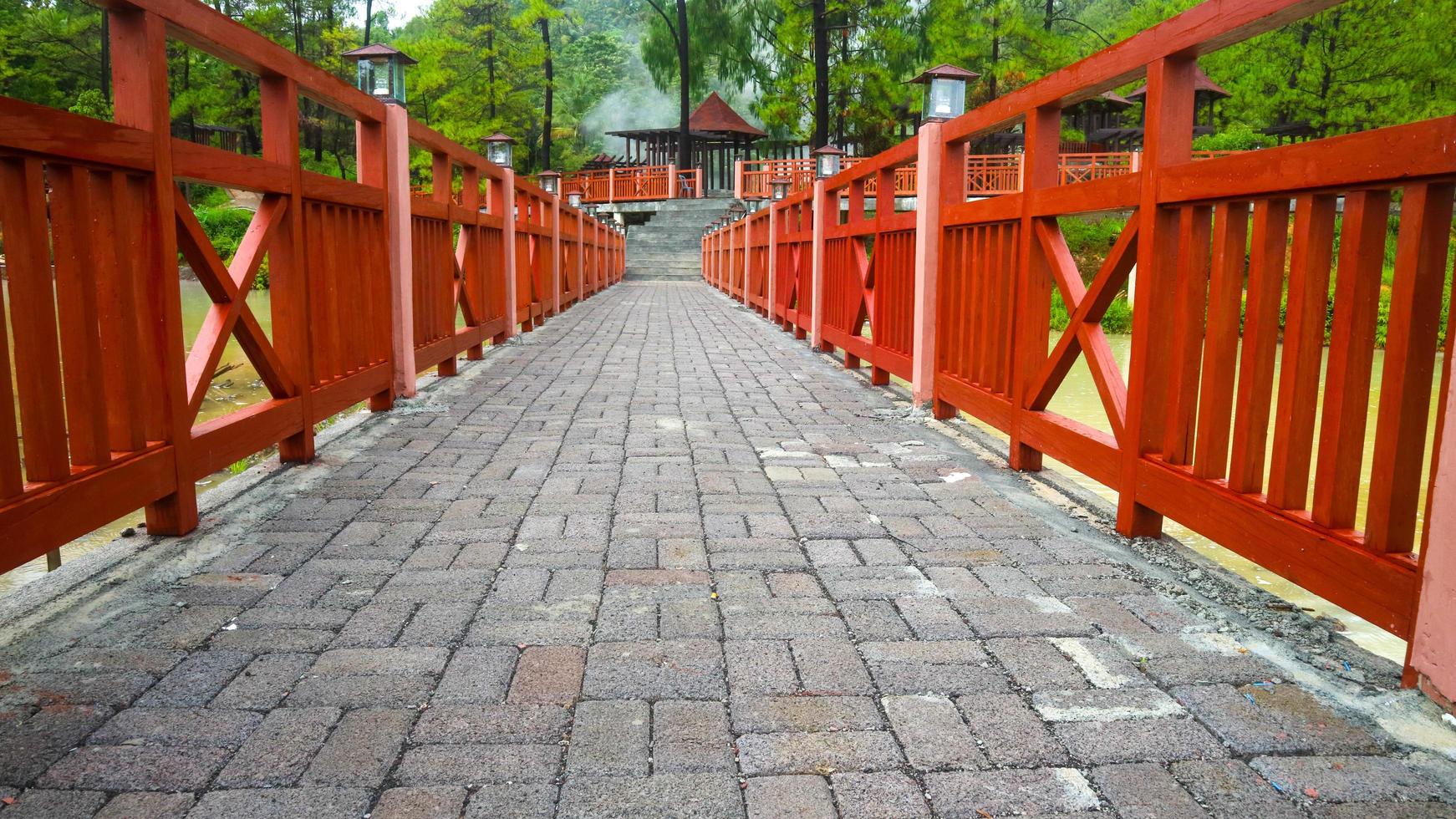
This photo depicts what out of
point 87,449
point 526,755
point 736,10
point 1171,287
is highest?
point 736,10

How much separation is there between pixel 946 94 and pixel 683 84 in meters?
37.0

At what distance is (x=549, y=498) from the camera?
3572mm

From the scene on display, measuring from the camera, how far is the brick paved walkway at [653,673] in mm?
1690

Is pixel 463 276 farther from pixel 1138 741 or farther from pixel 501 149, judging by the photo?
pixel 1138 741

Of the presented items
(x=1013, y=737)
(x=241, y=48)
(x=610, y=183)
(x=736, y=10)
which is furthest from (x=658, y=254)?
(x=1013, y=737)

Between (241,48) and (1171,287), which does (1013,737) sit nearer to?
(1171,287)

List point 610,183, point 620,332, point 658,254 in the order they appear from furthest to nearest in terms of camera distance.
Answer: point 610,183 → point 658,254 → point 620,332

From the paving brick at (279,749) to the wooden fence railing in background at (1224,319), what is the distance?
2.01m

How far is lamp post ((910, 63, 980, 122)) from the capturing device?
18.9 feet

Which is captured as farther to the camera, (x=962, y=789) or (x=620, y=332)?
(x=620, y=332)

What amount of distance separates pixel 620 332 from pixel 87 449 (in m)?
7.74

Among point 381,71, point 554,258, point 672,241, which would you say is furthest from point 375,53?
point 672,241

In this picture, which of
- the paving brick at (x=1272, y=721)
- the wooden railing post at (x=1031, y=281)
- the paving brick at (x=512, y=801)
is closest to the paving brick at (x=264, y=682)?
the paving brick at (x=512, y=801)

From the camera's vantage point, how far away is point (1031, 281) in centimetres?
395
